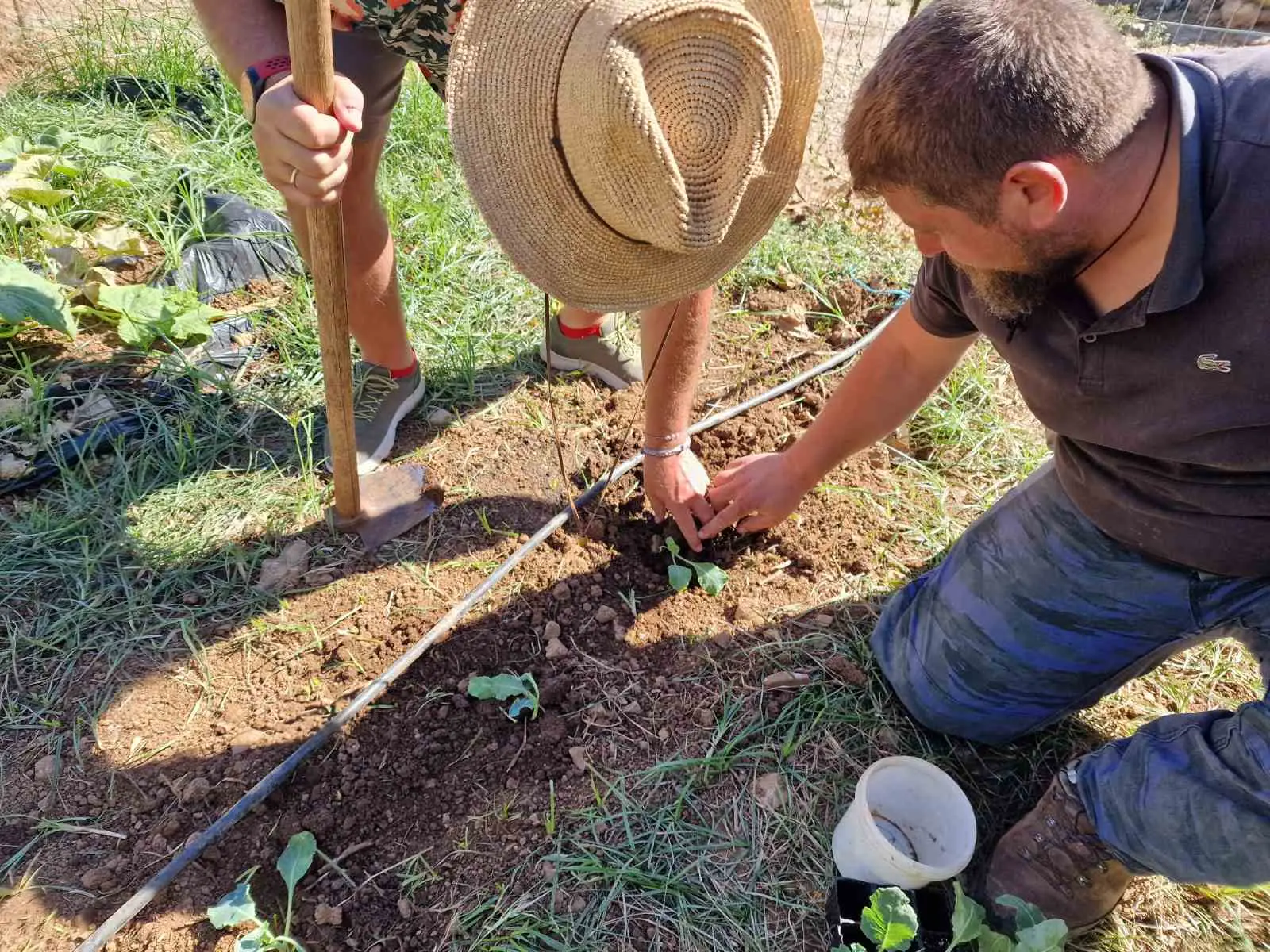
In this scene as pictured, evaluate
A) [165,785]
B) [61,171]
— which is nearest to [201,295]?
[61,171]

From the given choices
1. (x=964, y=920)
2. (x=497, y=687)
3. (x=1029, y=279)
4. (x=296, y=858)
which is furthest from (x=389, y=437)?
(x=964, y=920)

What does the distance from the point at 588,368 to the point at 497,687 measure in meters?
1.20

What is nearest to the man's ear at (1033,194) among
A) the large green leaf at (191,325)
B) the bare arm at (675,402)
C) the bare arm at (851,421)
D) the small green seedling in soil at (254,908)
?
the bare arm at (851,421)

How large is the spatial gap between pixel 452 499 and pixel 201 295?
1207mm

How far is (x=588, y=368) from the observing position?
270 centimetres

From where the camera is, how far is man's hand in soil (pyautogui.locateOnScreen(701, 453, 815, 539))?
6.59 ft

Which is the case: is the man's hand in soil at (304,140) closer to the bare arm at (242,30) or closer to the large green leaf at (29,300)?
the bare arm at (242,30)

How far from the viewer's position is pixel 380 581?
2111 millimetres

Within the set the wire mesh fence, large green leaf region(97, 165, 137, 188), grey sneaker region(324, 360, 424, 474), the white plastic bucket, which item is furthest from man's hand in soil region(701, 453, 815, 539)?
large green leaf region(97, 165, 137, 188)

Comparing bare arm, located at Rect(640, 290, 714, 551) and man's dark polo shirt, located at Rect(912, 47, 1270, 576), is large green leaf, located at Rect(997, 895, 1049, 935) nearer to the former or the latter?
man's dark polo shirt, located at Rect(912, 47, 1270, 576)

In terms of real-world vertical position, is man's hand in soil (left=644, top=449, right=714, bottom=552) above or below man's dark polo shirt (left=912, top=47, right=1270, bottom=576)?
below

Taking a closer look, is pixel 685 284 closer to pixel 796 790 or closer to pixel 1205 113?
pixel 1205 113

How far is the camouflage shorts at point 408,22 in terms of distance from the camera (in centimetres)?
174

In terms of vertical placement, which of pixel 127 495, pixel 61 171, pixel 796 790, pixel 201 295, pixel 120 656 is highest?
pixel 61 171
